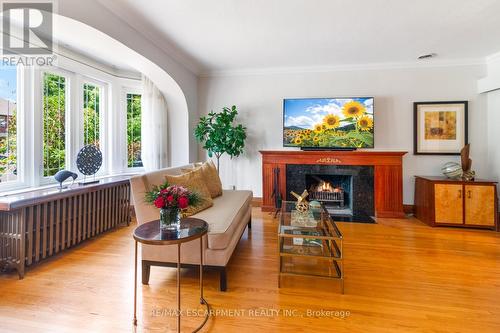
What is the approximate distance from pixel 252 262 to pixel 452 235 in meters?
2.81

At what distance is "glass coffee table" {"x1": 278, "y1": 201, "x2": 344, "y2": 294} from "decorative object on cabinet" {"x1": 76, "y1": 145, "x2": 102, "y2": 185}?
2605 millimetres

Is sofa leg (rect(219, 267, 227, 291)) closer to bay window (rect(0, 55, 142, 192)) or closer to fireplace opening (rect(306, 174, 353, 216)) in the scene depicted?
bay window (rect(0, 55, 142, 192))

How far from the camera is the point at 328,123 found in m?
4.30

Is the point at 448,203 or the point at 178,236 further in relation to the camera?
the point at 448,203

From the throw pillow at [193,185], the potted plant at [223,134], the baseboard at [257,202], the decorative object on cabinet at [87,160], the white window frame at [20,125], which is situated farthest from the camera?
the baseboard at [257,202]

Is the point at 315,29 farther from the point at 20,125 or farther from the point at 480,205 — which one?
the point at 20,125

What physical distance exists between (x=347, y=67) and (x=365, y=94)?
0.58 meters

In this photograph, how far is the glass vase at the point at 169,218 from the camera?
1.60m

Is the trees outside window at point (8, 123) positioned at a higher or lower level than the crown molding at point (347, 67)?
lower

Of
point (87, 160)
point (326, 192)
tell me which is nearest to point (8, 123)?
point (87, 160)

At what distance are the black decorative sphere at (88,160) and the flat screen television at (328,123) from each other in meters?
3.00

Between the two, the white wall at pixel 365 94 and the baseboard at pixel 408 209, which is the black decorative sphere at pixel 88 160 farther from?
the baseboard at pixel 408 209

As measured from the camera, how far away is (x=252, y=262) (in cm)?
249

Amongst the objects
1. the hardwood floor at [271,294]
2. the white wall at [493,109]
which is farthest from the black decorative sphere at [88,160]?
the white wall at [493,109]
